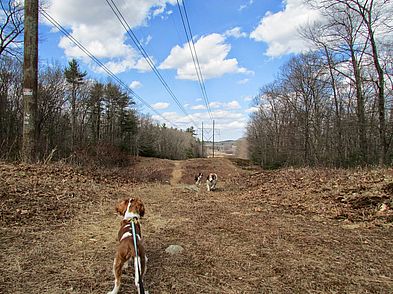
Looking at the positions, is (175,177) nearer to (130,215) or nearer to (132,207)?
(132,207)

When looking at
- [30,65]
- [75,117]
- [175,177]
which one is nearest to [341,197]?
[30,65]

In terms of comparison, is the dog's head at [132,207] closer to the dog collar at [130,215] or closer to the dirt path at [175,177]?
the dog collar at [130,215]

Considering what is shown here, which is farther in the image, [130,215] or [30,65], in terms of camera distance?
[30,65]

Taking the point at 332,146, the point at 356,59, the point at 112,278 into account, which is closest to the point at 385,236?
the point at 112,278

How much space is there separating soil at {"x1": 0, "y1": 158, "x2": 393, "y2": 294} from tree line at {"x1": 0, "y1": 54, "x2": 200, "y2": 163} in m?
9.75

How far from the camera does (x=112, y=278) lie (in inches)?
115

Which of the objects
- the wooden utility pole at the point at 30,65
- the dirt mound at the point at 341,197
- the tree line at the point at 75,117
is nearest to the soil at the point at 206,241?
the dirt mound at the point at 341,197

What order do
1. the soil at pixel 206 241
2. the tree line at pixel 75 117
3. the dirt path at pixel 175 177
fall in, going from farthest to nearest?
the tree line at pixel 75 117 → the dirt path at pixel 175 177 → the soil at pixel 206 241

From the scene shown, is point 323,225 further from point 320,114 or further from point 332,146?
point 320,114

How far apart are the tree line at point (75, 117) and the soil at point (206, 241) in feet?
32.0

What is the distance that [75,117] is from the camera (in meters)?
37.4

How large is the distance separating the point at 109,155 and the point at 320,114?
2001 cm

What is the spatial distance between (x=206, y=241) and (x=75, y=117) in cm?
3765

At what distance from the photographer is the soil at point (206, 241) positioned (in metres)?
2.87
